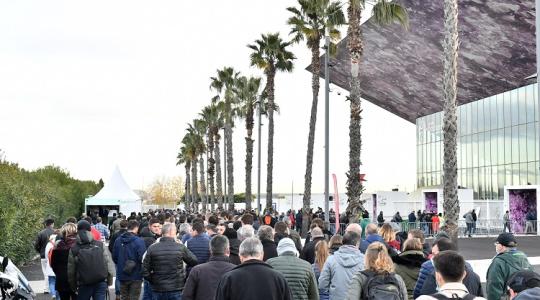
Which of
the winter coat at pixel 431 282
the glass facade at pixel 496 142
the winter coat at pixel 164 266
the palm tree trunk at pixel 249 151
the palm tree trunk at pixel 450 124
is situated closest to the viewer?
the winter coat at pixel 431 282

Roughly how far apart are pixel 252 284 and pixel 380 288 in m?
1.11

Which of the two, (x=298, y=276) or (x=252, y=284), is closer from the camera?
(x=252, y=284)

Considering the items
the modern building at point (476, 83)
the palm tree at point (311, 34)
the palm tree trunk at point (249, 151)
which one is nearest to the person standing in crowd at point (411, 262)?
the palm tree at point (311, 34)

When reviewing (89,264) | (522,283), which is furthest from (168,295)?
(522,283)

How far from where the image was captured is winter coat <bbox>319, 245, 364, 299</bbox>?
7289 millimetres

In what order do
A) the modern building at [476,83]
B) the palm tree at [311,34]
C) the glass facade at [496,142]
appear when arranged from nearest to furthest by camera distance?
the palm tree at [311,34] → the modern building at [476,83] → the glass facade at [496,142]

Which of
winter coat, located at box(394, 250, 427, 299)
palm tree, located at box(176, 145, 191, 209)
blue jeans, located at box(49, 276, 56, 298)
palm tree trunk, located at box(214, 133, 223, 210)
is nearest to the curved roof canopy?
palm tree trunk, located at box(214, 133, 223, 210)

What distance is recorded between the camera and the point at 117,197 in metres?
38.6

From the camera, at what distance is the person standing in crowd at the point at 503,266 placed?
741cm

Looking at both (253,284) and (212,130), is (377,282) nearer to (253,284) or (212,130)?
(253,284)

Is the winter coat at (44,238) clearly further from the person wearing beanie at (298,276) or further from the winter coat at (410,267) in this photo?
the winter coat at (410,267)

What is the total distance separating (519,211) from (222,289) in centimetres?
3808

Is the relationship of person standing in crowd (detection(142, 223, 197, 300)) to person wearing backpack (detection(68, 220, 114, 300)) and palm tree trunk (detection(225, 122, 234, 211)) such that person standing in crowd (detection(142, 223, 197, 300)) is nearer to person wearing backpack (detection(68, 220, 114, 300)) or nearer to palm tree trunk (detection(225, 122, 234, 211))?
person wearing backpack (detection(68, 220, 114, 300))

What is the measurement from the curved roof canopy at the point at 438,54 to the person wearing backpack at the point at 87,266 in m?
34.2
